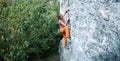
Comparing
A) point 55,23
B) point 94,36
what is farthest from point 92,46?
point 55,23

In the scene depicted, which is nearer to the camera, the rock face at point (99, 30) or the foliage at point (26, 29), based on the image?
the rock face at point (99, 30)

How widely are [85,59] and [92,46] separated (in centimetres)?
27

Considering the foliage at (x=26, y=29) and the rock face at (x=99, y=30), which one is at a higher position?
the rock face at (x=99, y=30)

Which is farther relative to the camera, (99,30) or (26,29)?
(26,29)

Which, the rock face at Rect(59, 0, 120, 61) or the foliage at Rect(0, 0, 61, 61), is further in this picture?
the foliage at Rect(0, 0, 61, 61)

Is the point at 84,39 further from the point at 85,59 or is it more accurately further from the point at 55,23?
the point at 55,23

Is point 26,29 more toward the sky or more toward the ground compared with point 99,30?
more toward the ground

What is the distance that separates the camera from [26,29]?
6617 millimetres

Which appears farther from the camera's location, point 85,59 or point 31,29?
point 31,29

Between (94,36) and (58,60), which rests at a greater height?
(94,36)

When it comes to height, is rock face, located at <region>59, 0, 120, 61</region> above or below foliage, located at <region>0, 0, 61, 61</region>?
above

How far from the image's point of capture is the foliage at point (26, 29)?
6027 mm

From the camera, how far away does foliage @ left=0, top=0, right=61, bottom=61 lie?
603 cm

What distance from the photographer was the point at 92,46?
11.6 feet
